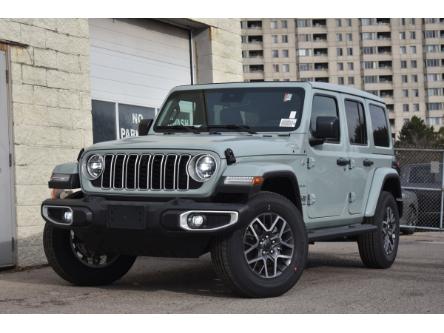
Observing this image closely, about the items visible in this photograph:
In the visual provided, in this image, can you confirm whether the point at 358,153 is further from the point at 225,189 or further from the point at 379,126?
the point at 225,189

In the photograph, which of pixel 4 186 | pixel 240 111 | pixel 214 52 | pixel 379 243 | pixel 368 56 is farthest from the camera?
pixel 368 56

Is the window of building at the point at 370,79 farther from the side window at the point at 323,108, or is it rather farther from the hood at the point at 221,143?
the hood at the point at 221,143

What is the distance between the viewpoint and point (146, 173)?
6.52m

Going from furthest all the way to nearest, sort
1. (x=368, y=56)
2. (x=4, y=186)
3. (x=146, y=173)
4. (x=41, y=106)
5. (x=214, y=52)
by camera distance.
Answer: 1. (x=368, y=56)
2. (x=214, y=52)
3. (x=41, y=106)
4. (x=4, y=186)
5. (x=146, y=173)

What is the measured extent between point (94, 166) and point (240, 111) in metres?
1.61

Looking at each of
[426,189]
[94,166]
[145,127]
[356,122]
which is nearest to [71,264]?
[94,166]

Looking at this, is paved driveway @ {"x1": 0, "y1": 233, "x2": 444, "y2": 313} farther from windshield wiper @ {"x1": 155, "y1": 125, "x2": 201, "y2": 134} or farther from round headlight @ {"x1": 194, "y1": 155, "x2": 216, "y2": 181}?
windshield wiper @ {"x1": 155, "y1": 125, "x2": 201, "y2": 134}

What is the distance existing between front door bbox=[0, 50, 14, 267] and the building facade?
0.01 meters

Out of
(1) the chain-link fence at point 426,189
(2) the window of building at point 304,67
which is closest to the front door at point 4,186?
(1) the chain-link fence at point 426,189

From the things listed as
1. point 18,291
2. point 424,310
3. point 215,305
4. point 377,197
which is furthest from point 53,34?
point 424,310

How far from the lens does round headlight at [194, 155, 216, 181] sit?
6.29 metres

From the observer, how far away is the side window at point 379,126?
30.1ft

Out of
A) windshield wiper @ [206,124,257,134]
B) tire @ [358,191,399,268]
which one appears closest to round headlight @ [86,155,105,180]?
windshield wiper @ [206,124,257,134]

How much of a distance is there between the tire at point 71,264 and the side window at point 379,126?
344cm
